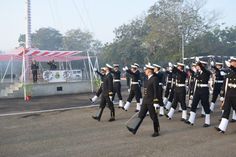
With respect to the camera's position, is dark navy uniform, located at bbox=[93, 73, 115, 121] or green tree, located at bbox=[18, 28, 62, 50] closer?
dark navy uniform, located at bbox=[93, 73, 115, 121]

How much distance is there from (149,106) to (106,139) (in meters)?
1.43

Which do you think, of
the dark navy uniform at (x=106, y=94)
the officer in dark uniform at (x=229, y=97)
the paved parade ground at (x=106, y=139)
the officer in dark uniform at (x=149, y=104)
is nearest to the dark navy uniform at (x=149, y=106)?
the officer in dark uniform at (x=149, y=104)

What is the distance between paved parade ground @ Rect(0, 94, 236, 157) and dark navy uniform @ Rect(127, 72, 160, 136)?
261mm

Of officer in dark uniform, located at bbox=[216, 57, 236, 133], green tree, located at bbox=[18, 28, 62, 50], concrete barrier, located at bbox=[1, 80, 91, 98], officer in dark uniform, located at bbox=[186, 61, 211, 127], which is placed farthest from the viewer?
green tree, located at bbox=[18, 28, 62, 50]

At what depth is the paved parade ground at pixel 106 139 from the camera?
743cm

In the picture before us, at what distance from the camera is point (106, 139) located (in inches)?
345

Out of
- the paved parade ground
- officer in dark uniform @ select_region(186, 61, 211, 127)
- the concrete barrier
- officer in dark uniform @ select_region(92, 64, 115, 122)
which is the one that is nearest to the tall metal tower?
the concrete barrier

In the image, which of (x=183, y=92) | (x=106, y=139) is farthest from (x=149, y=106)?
(x=183, y=92)

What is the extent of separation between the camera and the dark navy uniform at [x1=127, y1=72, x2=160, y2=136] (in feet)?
29.6

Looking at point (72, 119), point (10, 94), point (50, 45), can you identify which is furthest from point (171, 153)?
point (50, 45)

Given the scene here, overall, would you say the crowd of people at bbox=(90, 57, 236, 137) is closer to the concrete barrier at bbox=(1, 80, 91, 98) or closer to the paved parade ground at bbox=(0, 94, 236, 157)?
the paved parade ground at bbox=(0, 94, 236, 157)

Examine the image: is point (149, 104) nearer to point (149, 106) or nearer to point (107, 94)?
point (149, 106)

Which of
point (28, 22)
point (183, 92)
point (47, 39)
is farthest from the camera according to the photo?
point (47, 39)

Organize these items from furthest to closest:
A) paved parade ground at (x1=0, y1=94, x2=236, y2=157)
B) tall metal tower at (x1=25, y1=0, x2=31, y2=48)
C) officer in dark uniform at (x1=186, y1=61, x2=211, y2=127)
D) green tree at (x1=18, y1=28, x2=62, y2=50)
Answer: green tree at (x1=18, y1=28, x2=62, y2=50) → tall metal tower at (x1=25, y1=0, x2=31, y2=48) → officer in dark uniform at (x1=186, y1=61, x2=211, y2=127) → paved parade ground at (x1=0, y1=94, x2=236, y2=157)
